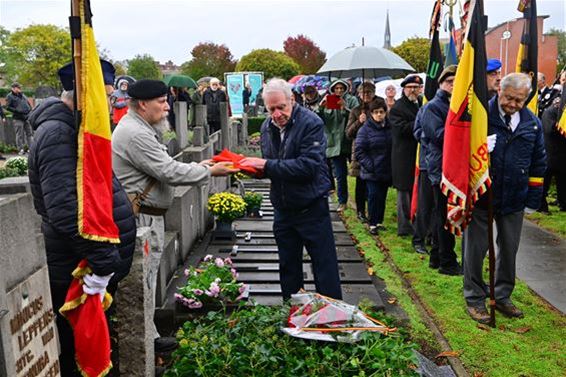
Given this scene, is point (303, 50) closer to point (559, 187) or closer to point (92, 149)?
point (559, 187)

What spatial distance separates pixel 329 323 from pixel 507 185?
7.39ft

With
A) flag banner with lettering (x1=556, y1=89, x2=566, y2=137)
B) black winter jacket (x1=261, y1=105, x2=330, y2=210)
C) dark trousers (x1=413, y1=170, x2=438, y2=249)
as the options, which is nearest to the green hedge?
flag banner with lettering (x1=556, y1=89, x2=566, y2=137)

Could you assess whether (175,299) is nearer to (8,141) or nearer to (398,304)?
(398,304)

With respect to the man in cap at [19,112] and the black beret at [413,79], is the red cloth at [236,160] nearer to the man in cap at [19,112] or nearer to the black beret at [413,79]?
the black beret at [413,79]

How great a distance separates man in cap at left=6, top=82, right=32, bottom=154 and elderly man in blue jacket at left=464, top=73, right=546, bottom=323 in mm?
14725

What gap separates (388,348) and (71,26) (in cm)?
248

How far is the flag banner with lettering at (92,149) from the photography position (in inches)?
111

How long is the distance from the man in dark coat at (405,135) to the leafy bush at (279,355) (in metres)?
4.14

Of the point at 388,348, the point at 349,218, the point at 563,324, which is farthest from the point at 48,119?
the point at 349,218

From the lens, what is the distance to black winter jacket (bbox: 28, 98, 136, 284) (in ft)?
9.22

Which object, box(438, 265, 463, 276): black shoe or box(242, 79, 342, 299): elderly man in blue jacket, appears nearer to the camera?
box(242, 79, 342, 299): elderly man in blue jacket

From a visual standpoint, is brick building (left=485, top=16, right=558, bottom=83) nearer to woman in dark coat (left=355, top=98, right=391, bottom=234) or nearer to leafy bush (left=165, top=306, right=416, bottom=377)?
woman in dark coat (left=355, top=98, right=391, bottom=234)

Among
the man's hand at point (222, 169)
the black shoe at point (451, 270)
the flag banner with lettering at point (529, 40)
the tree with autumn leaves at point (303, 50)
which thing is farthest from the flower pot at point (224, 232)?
the tree with autumn leaves at point (303, 50)

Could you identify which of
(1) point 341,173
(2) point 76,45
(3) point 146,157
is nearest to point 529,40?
(1) point 341,173
